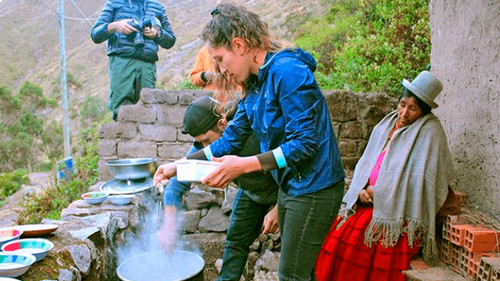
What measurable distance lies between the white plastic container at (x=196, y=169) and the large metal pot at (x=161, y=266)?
91 centimetres

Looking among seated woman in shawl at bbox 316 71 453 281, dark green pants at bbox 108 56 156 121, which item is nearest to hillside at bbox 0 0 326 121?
dark green pants at bbox 108 56 156 121

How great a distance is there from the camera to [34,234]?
224cm

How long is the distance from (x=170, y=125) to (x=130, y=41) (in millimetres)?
1065

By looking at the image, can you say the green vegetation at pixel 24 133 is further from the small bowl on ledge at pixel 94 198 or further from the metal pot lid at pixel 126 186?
the small bowl on ledge at pixel 94 198

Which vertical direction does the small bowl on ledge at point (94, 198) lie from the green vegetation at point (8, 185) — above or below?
above

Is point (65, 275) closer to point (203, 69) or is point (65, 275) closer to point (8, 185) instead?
point (203, 69)

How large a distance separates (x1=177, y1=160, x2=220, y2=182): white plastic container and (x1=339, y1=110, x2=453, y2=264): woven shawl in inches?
64.8

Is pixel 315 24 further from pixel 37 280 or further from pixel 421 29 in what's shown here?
pixel 37 280

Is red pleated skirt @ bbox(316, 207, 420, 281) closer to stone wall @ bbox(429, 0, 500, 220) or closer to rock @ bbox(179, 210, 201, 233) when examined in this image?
stone wall @ bbox(429, 0, 500, 220)

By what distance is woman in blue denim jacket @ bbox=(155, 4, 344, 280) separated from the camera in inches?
65.5

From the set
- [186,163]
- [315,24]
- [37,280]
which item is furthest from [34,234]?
[315,24]

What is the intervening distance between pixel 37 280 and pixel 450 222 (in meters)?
2.63

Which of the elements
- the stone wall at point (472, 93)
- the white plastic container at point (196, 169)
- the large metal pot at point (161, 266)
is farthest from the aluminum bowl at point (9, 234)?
the stone wall at point (472, 93)

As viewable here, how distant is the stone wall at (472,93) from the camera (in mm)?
2924
